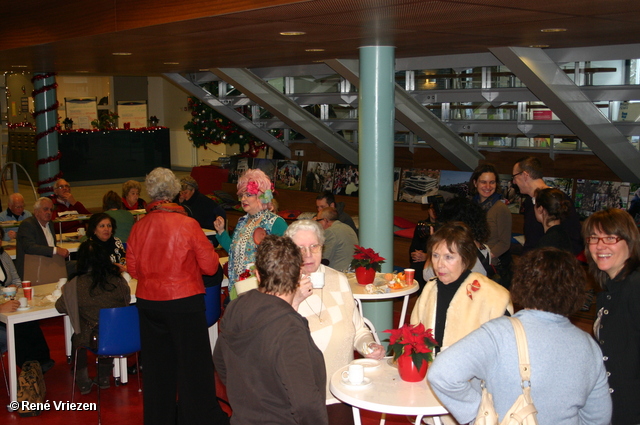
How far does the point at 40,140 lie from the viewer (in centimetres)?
1130

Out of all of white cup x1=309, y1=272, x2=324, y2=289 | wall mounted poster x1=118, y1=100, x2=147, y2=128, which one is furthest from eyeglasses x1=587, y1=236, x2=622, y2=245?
wall mounted poster x1=118, y1=100, x2=147, y2=128

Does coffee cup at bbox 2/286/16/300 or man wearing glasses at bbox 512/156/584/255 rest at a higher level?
man wearing glasses at bbox 512/156/584/255

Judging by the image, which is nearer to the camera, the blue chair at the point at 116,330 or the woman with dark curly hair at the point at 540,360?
the woman with dark curly hair at the point at 540,360

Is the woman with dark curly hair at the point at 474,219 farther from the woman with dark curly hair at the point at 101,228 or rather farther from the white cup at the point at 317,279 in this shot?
the woman with dark curly hair at the point at 101,228

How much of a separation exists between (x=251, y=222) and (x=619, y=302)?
7.53 feet

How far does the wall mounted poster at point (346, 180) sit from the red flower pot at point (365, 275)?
16.6ft

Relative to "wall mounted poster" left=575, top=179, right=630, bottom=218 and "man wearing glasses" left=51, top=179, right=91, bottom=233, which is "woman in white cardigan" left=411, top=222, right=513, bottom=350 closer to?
"wall mounted poster" left=575, top=179, right=630, bottom=218

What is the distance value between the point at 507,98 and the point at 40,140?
7.69 m

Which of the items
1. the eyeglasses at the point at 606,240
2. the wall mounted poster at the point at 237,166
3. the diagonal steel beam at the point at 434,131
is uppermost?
the diagonal steel beam at the point at 434,131

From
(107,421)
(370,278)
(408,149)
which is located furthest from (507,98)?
(107,421)

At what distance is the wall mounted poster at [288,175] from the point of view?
11.1 m

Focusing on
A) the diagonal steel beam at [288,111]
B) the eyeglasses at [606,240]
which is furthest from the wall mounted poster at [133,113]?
the eyeglasses at [606,240]

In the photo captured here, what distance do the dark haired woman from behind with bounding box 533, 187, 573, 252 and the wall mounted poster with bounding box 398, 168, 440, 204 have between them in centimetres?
447

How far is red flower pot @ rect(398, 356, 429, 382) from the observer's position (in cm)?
303
